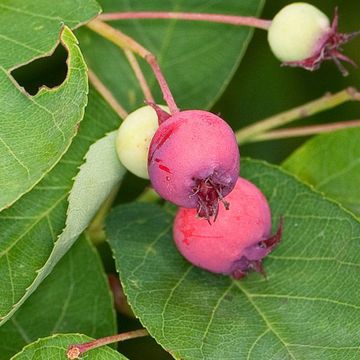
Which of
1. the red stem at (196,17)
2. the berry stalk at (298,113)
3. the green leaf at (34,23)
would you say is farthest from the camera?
the berry stalk at (298,113)

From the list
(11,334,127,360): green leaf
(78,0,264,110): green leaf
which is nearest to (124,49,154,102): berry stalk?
(78,0,264,110): green leaf

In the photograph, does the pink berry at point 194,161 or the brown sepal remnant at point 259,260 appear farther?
the brown sepal remnant at point 259,260

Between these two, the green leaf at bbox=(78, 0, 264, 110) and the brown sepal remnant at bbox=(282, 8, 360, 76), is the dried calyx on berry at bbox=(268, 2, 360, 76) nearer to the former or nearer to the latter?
the brown sepal remnant at bbox=(282, 8, 360, 76)

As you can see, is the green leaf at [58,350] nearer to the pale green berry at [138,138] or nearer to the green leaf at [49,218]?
the green leaf at [49,218]

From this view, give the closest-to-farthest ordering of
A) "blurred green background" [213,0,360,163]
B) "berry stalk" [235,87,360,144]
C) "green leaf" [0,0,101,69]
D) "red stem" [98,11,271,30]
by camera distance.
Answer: "green leaf" [0,0,101,69] < "red stem" [98,11,271,30] < "berry stalk" [235,87,360,144] < "blurred green background" [213,0,360,163]

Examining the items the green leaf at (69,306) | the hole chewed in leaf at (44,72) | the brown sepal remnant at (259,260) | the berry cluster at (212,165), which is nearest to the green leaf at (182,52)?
the hole chewed in leaf at (44,72)

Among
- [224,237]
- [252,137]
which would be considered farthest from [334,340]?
[252,137]

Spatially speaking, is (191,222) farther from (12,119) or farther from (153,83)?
(153,83)
